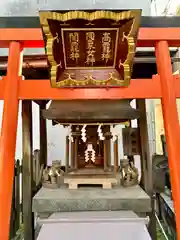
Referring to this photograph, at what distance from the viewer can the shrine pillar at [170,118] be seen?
1.66 meters

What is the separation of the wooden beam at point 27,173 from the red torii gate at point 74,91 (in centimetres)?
100

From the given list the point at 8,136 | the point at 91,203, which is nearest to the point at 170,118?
the point at 8,136

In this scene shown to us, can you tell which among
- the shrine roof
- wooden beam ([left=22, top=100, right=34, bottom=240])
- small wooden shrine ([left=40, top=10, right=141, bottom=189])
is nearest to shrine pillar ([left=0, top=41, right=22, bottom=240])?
the shrine roof

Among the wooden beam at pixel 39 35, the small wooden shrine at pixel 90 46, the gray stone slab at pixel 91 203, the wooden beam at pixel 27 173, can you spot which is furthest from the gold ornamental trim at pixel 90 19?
the gray stone slab at pixel 91 203

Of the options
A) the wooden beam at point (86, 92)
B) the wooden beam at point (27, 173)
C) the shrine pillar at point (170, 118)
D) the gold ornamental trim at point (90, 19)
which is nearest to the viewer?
the gold ornamental trim at point (90, 19)

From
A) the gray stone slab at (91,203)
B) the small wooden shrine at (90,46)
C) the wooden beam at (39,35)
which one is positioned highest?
the wooden beam at (39,35)

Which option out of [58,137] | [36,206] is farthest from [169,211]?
[58,137]

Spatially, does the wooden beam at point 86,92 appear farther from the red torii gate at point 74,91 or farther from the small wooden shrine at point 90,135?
the small wooden shrine at point 90,135

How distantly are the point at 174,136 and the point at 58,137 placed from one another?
2980 millimetres

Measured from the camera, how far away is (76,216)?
236cm

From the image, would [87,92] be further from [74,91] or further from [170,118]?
[170,118]

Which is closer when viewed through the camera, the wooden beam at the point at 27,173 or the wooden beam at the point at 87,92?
the wooden beam at the point at 87,92

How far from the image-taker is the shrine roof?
1889 mm

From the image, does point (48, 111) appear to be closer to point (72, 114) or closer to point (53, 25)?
point (72, 114)
